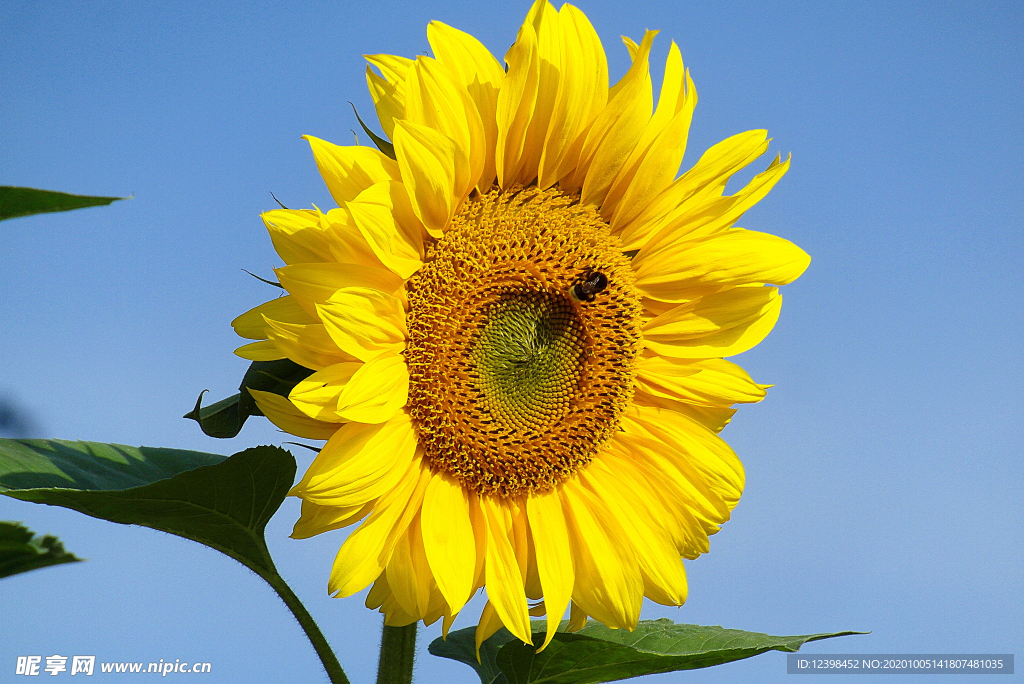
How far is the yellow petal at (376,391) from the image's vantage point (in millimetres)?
1508

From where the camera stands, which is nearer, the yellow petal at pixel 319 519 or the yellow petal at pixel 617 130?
the yellow petal at pixel 319 519

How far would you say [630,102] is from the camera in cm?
183

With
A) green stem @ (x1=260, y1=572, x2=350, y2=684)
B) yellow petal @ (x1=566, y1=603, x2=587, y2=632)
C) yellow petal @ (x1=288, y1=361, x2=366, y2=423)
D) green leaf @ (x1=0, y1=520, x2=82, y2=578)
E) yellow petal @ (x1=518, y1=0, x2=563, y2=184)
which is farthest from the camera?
yellow petal @ (x1=566, y1=603, x2=587, y2=632)

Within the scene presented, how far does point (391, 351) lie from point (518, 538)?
0.54 metres

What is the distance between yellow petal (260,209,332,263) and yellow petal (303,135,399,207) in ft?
0.21

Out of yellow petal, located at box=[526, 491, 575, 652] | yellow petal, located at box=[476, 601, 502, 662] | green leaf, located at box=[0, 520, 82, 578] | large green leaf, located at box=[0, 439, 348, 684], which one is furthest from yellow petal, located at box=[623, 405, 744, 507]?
green leaf, located at box=[0, 520, 82, 578]

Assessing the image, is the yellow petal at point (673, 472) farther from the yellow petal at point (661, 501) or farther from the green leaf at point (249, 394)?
the green leaf at point (249, 394)

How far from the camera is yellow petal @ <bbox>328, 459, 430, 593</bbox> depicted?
154 cm

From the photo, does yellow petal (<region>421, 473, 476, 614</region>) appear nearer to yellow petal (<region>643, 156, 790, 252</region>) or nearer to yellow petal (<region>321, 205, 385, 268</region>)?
yellow petal (<region>321, 205, 385, 268</region>)

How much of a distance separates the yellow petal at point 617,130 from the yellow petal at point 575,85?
3 cm

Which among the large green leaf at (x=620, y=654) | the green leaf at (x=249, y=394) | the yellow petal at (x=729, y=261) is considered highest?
the yellow petal at (x=729, y=261)

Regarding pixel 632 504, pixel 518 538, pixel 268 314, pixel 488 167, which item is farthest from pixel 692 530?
pixel 268 314


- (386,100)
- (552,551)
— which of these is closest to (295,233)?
(386,100)

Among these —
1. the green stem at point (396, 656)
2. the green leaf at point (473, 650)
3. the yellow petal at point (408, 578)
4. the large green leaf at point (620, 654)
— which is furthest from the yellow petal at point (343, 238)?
the green leaf at point (473, 650)
